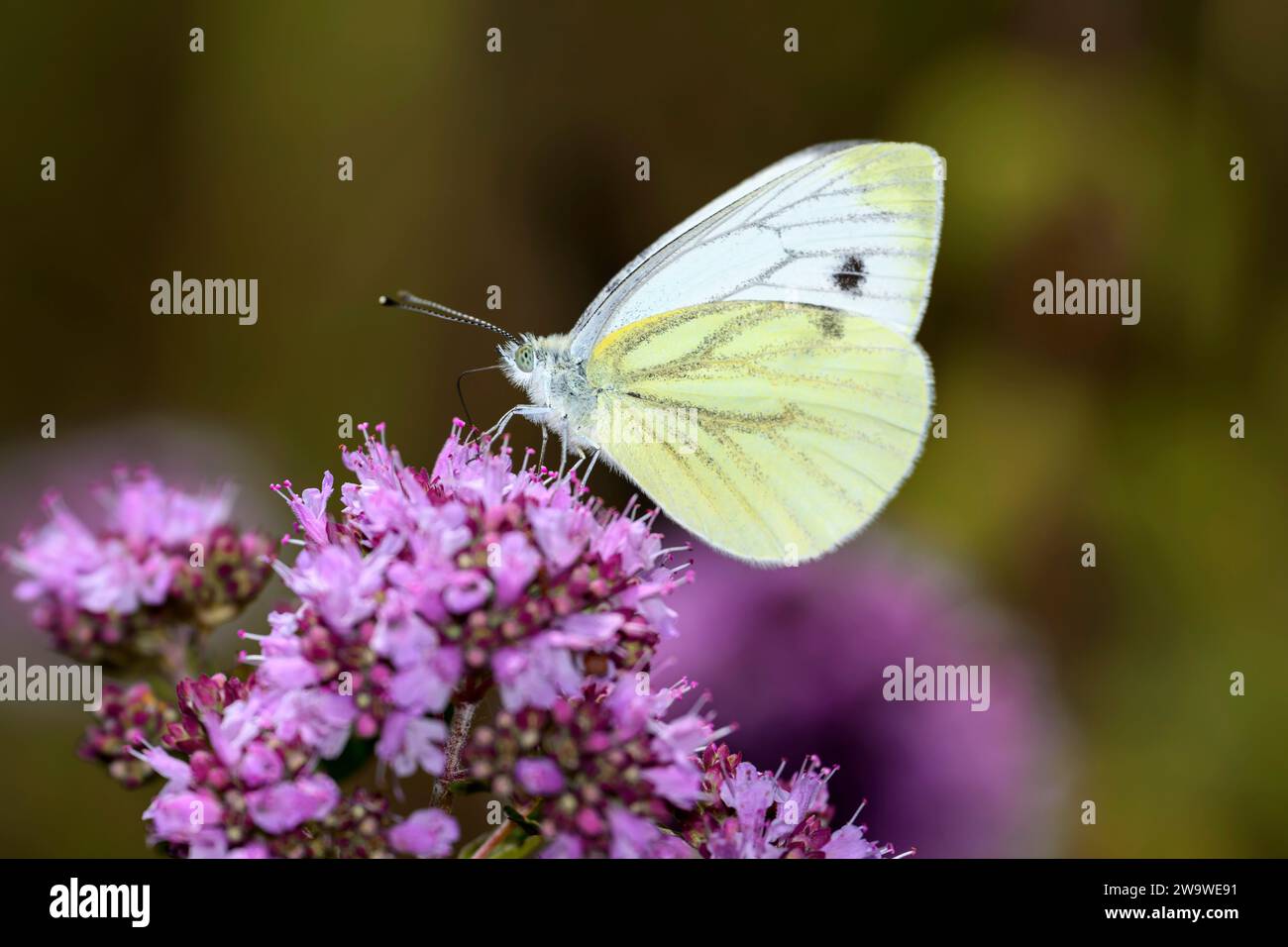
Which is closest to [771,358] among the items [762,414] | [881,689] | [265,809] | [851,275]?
[762,414]

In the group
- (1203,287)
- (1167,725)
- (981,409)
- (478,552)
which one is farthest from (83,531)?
(1203,287)

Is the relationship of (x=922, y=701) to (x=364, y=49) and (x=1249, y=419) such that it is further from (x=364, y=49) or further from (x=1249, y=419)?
(x=364, y=49)

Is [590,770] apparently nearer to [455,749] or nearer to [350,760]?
[455,749]

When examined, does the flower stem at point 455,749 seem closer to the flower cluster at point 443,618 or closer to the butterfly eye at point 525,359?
the flower cluster at point 443,618

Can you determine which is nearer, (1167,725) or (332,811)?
(332,811)

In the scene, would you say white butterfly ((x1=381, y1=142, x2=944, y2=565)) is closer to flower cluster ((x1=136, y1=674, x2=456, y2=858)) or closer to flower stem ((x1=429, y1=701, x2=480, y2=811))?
flower stem ((x1=429, y1=701, x2=480, y2=811))

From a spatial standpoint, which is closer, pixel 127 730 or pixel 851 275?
pixel 127 730
